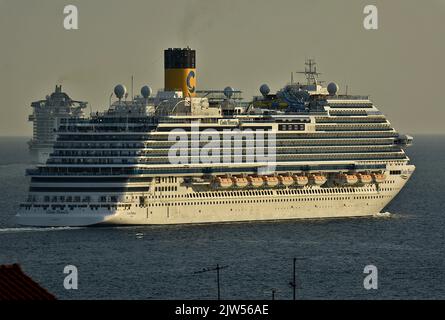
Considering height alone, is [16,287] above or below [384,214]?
above

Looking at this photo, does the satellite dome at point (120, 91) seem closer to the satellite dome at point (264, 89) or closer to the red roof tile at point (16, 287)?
the satellite dome at point (264, 89)

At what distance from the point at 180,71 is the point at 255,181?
14.6m

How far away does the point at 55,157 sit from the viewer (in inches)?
4673

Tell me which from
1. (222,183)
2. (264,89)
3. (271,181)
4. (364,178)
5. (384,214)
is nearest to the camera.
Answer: (222,183)

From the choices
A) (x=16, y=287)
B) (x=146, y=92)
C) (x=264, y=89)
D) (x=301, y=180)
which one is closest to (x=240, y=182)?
(x=301, y=180)

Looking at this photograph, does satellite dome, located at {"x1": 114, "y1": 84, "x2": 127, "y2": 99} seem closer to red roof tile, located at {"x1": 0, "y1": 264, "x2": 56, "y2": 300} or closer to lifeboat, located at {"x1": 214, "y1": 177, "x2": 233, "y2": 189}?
lifeboat, located at {"x1": 214, "y1": 177, "x2": 233, "y2": 189}

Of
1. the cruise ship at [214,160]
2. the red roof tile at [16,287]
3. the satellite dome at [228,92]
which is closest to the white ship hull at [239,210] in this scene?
the cruise ship at [214,160]

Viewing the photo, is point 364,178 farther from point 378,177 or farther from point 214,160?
point 214,160

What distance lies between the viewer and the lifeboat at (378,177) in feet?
432

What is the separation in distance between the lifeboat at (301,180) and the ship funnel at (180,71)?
12503 mm

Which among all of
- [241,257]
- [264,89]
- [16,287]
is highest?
[264,89]

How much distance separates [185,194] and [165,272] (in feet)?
86.8

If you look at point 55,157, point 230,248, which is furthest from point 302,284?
point 55,157

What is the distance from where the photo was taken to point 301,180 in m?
126
